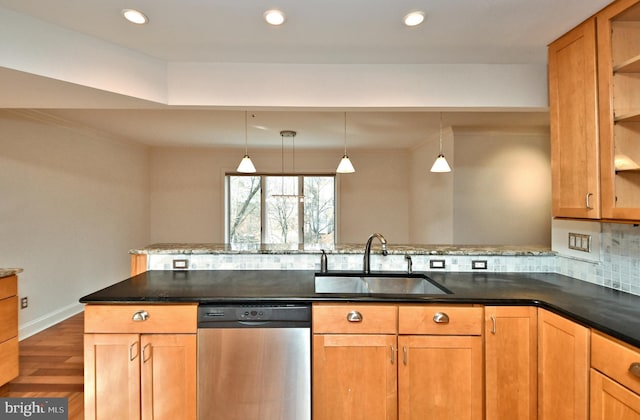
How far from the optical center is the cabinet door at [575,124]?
1.60 m

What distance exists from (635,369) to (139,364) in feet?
6.98

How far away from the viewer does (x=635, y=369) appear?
1.12m

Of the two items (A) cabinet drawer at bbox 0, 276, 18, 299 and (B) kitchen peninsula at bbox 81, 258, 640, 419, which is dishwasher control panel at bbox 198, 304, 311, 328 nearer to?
(B) kitchen peninsula at bbox 81, 258, 640, 419

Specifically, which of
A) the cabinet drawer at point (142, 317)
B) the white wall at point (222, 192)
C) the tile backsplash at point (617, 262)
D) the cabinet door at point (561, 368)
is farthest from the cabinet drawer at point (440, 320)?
the white wall at point (222, 192)

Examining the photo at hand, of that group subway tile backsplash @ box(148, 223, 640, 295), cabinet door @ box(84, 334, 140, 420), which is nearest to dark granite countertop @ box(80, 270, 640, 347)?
subway tile backsplash @ box(148, 223, 640, 295)

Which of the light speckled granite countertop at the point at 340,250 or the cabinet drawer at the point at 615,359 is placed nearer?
the cabinet drawer at the point at 615,359

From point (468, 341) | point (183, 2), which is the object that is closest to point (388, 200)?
point (468, 341)

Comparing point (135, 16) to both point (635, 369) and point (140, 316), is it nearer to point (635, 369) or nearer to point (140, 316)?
point (140, 316)

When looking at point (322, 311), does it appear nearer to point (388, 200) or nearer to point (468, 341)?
point (468, 341)

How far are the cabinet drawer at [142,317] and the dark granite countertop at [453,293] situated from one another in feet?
0.14

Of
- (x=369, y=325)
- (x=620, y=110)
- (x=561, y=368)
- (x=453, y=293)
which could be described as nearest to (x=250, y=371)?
(x=369, y=325)

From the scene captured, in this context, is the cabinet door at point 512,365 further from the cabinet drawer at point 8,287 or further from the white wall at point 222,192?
the white wall at point 222,192

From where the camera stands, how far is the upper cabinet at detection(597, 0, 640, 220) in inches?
59.4

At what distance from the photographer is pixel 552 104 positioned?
6.13ft
